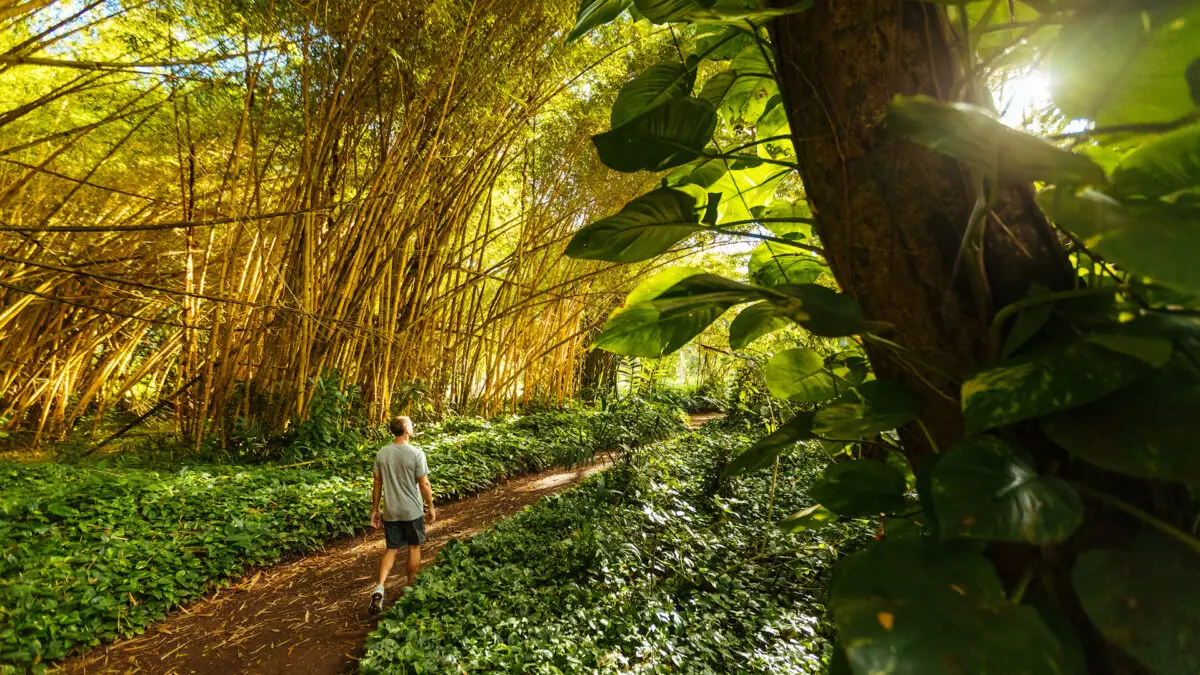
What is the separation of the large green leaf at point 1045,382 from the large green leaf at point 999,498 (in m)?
0.02

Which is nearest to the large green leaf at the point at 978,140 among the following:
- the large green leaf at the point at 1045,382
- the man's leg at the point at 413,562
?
the large green leaf at the point at 1045,382

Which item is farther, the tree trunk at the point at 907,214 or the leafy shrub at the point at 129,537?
the leafy shrub at the point at 129,537

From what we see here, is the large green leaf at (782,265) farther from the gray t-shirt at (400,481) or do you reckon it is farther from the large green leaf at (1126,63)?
the gray t-shirt at (400,481)

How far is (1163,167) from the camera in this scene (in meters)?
0.28

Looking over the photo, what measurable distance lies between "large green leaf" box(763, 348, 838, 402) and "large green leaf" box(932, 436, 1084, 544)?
0.23m

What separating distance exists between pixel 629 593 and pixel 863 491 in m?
2.27

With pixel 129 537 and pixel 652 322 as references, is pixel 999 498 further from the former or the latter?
pixel 129 537

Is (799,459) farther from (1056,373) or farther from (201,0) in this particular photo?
(201,0)

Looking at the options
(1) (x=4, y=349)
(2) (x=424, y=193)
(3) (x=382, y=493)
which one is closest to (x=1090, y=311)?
(3) (x=382, y=493)

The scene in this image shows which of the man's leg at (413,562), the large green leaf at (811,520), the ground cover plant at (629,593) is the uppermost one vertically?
the large green leaf at (811,520)

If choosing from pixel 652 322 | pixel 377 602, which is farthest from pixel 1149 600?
pixel 377 602

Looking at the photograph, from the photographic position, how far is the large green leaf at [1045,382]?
243 mm

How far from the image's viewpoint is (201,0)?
3.08 meters

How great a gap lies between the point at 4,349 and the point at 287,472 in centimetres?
363
